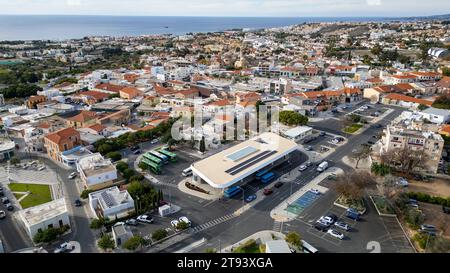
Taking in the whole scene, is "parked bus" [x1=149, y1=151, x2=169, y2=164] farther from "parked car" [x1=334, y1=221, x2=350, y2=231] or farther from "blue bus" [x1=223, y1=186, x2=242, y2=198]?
"parked car" [x1=334, y1=221, x2=350, y2=231]

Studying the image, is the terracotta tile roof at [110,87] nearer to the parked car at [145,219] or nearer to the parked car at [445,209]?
the parked car at [145,219]

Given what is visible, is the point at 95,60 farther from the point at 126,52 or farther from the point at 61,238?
the point at 61,238

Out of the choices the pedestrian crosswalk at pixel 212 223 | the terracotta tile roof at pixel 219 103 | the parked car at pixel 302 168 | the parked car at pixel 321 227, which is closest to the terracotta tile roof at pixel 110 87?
the terracotta tile roof at pixel 219 103

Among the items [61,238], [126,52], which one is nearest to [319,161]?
[61,238]

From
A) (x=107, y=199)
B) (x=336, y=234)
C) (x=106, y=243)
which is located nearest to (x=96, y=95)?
(x=107, y=199)

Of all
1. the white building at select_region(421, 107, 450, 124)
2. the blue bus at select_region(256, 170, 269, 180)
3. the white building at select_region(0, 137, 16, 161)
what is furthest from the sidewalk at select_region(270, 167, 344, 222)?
the white building at select_region(0, 137, 16, 161)
